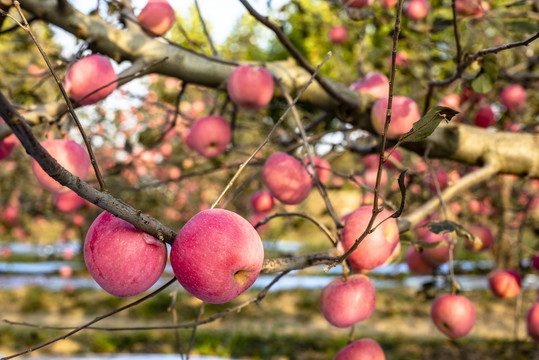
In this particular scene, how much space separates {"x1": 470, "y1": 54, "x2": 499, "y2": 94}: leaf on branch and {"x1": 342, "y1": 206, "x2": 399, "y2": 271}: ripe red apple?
0.60 meters

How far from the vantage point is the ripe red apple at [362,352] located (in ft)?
3.78

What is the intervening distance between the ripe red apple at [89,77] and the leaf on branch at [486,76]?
1160 mm

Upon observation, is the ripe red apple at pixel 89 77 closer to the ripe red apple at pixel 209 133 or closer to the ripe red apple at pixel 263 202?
the ripe red apple at pixel 209 133

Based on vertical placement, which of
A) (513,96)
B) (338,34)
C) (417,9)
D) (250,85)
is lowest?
(250,85)

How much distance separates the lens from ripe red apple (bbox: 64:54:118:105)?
4.11 ft

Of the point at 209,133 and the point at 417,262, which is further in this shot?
the point at 417,262

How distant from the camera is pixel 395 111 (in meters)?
1.41

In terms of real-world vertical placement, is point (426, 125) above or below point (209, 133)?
below

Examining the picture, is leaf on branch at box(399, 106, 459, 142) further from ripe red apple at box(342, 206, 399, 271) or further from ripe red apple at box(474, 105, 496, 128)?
ripe red apple at box(474, 105, 496, 128)

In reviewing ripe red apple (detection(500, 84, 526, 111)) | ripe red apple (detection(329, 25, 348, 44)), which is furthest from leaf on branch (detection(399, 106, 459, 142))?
ripe red apple (detection(329, 25, 348, 44))

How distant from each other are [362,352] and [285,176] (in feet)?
1.87

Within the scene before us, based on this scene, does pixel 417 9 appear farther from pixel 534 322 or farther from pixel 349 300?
pixel 349 300

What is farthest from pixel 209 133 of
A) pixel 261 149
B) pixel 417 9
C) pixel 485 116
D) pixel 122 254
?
pixel 485 116

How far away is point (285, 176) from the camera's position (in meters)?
1.36
